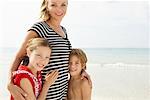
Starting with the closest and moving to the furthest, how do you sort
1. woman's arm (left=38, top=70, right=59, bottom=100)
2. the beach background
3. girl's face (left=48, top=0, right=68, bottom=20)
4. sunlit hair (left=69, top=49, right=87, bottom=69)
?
woman's arm (left=38, top=70, right=59, bottom=100)
girl's face (left=48, top=0, right=68, bottom=20)
sunlit hair (left=69, top=49, right=87, bottom=69)
the beach background

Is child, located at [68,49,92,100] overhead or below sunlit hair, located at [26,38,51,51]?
below

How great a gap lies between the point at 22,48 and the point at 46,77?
23 centimetres

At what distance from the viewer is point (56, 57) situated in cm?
211

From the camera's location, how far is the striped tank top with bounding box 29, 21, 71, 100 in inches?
81.6

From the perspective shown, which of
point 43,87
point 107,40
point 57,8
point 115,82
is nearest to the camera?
point 43,87

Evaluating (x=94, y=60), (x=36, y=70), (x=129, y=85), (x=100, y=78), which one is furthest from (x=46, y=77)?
(x=94, y=60)

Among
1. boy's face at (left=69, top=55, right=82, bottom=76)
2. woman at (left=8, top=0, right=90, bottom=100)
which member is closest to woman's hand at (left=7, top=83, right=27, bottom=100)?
woman at (left=8, top=0, right=90, bottom=100)

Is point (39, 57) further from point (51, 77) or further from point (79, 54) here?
point (79, 54)

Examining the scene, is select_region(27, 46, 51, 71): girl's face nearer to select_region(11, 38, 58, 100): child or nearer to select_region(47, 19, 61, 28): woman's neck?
select_region(11, 38, 58, 100): child

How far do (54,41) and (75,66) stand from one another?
0.27 metres

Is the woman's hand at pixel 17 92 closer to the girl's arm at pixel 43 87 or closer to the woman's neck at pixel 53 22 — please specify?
the girl's arm at pixel 43 87

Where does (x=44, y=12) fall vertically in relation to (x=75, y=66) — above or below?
above

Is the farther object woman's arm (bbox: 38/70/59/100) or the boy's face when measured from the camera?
the boy's face

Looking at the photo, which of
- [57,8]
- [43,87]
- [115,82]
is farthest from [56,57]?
[115,82]
